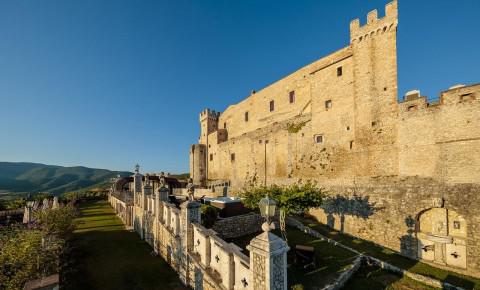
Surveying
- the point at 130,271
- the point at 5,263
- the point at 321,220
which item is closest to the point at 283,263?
the point at 5,263

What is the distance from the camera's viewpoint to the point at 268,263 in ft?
15.1

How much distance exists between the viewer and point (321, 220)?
19625mm

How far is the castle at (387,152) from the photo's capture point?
1317cm

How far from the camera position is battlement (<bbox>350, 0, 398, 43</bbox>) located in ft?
54.2

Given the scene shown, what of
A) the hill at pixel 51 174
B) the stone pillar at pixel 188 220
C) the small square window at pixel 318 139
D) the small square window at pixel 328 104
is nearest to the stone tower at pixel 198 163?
the small square window at pixel 318 139

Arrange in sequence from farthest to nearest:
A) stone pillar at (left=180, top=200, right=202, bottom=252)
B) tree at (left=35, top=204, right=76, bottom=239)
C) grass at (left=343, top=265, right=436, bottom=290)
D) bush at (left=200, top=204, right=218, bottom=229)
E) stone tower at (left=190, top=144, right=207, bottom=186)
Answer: stone tower at (left=190, top=144, right=207, bottom=186) → bush at (left=200, top=204, right=218, bottom=229) → tree at (left=35, top=204, right=76, bottom=239) → grass at (left=343, top=265, right=436, bottom=290) → stone pillar at (left=180, top=200, right=202, bottom=252)

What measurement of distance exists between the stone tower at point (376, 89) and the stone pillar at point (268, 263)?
15.5 m

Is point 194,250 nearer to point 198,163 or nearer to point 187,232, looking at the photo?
point 187,232

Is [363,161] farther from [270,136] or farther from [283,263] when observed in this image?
[283,263]

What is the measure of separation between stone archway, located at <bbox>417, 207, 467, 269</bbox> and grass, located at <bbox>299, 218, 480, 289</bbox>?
0.93 metres

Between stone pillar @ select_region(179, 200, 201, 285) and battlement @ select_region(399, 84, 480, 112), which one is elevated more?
battlement @ select_region(399, 84, 480, 112)

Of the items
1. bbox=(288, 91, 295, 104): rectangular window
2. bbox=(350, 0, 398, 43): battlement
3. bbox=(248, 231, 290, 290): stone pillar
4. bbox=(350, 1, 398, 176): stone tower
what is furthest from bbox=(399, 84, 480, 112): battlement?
bbox=(248, 231, 290, 290): stone pillar

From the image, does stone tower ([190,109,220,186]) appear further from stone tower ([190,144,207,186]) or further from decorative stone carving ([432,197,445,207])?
decorative stone carving ([432,197,445,207])

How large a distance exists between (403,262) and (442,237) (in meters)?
3.05
